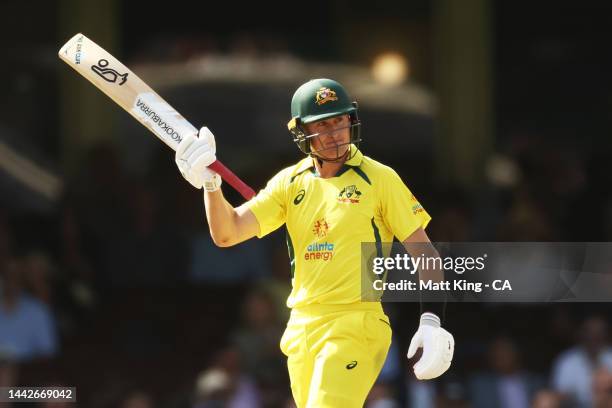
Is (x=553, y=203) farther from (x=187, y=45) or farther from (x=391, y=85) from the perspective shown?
(x=187, y=45)

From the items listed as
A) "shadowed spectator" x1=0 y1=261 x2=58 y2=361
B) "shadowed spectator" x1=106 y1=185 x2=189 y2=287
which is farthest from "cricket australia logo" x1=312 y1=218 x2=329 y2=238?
"shadowed spectator" x1=106 y1=185 x2=189 y2=287

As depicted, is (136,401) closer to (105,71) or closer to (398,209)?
(105,71)

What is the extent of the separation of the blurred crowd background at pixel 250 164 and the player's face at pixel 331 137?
11.7 feet

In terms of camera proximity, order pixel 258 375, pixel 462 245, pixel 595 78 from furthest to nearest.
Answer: pixel 595 78, pixel 258 375, pixel 462 245

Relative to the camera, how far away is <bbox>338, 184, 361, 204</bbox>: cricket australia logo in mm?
5395

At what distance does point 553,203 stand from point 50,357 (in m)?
3.45

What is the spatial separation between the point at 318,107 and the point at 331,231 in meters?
0.46

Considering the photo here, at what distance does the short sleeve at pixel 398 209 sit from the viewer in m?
5.41

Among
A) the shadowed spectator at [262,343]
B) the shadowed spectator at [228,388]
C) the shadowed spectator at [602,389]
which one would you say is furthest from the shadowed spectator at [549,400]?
the shadowed spectator at [228,388]

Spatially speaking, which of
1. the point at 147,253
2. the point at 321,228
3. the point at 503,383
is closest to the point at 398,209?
the point at 321,228

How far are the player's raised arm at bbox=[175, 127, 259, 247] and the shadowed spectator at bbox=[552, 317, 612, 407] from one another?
372cm

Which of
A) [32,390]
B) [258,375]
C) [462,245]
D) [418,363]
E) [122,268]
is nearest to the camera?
[418,363]

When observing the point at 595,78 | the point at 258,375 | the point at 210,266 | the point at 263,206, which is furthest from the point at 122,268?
the point at 263,206

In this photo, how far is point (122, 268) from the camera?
9.81 m
